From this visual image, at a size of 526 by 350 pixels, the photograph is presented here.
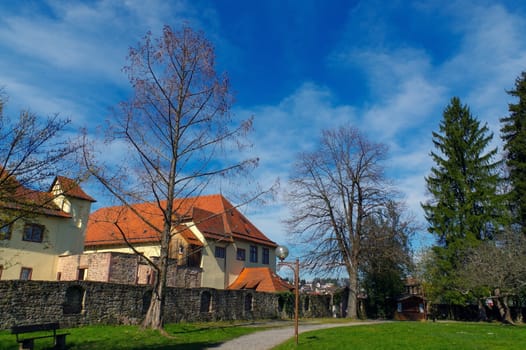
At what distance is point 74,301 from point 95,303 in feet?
2.81

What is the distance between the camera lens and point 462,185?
117 ft

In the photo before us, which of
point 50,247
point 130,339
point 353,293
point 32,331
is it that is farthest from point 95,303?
point 353,293

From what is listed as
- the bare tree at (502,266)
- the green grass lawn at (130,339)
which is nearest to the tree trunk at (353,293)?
the bare tree at (502,266)

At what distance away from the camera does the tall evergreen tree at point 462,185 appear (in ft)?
111

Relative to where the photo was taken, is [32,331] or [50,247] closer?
[32,331]

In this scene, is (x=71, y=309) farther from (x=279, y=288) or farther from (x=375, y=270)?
(x=375, y=270)

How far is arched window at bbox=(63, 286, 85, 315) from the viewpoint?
655 inches

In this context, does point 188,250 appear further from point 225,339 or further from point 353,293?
point 225,339

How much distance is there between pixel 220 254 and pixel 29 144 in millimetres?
25973

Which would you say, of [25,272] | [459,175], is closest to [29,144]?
[25,272]

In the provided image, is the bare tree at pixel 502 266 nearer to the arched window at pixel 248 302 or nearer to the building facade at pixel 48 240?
the arched window at pixel 248 302

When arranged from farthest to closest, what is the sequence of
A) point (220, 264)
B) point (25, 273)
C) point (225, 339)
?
point (220, 264), point (25, 273), point (225, 339)

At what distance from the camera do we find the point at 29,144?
1051 centimetres

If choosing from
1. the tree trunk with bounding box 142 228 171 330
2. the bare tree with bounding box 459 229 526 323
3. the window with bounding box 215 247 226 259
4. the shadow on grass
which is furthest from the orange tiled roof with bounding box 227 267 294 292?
the shadow on grass
